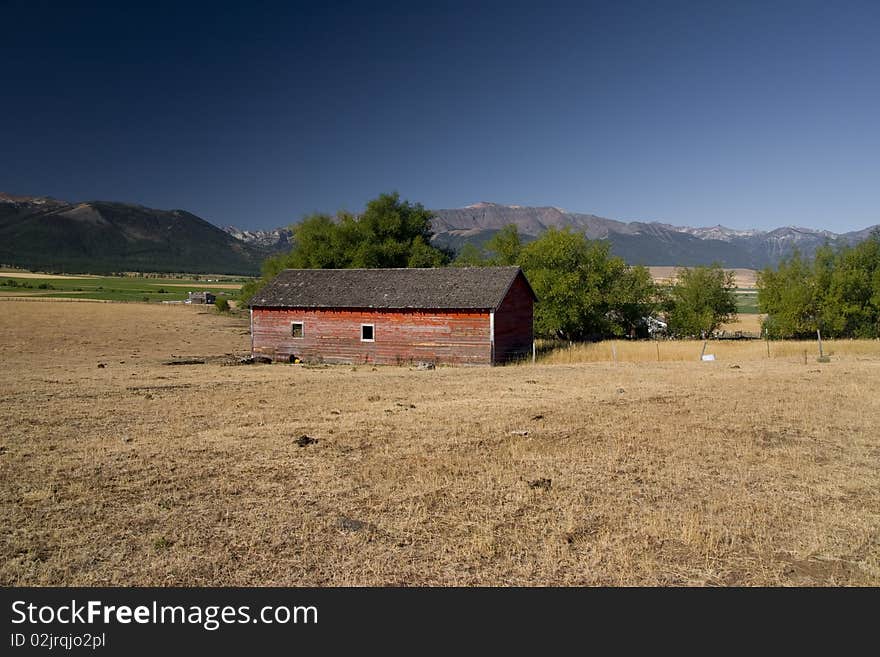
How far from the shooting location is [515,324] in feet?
111

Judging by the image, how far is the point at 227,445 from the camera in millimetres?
12438

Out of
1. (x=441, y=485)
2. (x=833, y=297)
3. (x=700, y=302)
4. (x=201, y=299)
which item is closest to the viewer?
(x=441, y=485)

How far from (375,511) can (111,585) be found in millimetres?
3386

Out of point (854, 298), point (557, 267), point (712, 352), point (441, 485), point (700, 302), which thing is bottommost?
point (712, 352)

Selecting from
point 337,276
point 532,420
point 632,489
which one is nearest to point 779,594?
point 632,489

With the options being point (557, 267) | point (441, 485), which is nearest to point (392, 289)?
point (557, 267)

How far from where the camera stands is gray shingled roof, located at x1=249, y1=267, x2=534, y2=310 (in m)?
31.7

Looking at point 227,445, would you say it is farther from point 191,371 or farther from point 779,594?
point 191,371

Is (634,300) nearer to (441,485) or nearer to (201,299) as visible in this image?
(441,485)

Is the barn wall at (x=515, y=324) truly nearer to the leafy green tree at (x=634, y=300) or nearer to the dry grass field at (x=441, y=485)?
the dry grass field at (x=441, y=485)

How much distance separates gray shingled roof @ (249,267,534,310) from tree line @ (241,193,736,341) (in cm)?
1168

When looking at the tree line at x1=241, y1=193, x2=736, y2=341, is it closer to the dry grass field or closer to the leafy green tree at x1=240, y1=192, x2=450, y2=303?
the leafy green tree at x1=240, y1=192, x2=450, y2=303

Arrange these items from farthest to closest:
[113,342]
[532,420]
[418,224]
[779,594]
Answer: [418,224] → [113,342] → [532,420] → [779,594]

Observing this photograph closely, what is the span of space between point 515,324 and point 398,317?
649cm
